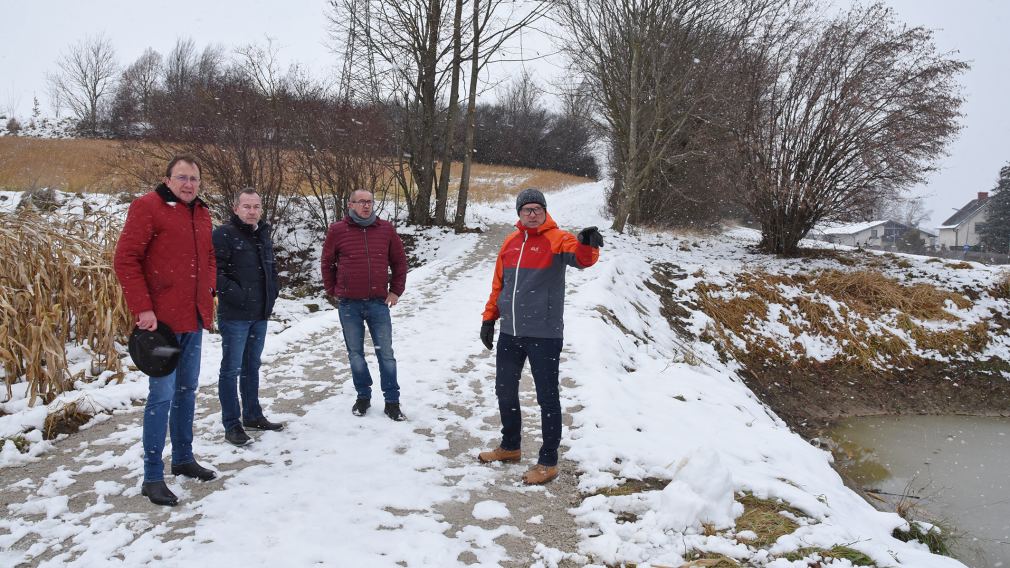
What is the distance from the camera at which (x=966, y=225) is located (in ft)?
158

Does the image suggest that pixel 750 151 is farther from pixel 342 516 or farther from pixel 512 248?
pixel 342 516

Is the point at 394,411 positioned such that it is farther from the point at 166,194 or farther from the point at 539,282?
the point at 166,194

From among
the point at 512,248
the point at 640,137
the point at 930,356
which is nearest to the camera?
the point at 512,248

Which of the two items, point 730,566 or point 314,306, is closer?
point 730,566

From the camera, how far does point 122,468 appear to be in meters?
3.63

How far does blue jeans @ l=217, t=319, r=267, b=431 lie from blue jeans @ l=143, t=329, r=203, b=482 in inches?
19.4

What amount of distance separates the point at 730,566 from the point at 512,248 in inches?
86.9

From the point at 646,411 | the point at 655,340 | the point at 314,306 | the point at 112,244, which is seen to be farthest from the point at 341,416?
the point at 314,306

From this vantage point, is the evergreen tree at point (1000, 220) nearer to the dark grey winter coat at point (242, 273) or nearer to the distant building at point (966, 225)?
the distant building at point (966, 225)

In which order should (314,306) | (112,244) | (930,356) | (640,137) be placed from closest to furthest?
1. (112,244)
2. (930,356)
3. (314,306)
4. (640,137)

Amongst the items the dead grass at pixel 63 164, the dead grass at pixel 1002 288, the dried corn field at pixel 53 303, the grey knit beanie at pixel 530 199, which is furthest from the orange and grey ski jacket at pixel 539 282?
the dead grass at pixel 63 164

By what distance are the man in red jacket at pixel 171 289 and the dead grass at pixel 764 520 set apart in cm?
332

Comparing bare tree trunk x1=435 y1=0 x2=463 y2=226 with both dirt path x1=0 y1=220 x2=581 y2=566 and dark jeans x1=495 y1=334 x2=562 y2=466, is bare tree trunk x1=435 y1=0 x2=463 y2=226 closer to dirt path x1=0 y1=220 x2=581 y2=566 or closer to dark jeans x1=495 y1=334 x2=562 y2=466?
dirt path x1=0 y1=220 x2=581 y2=566

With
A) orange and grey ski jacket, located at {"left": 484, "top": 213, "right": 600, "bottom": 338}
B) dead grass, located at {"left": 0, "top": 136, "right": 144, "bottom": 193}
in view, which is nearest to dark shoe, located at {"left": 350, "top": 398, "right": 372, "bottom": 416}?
orange and grey ski jacket, located at {"left": 484, "top": 213, "right": 600, "bottom": 338}
